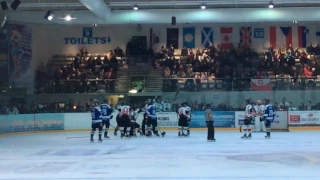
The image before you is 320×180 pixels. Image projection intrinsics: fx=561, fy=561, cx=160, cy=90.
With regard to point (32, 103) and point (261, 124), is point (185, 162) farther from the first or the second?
point (32, 103)

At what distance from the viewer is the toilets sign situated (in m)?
32.0

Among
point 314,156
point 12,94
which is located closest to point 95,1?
point 12,94

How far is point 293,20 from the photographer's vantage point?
2711 centimetres

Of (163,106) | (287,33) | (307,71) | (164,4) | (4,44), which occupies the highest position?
(164,4)

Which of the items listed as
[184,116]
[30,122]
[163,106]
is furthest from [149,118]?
[30,122]

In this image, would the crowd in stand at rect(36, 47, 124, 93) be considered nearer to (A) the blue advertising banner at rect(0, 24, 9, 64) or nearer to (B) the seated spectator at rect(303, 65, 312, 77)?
(A) the blue advertising banner at rect(0, 24, 9, 64)

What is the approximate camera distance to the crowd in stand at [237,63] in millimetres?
29500

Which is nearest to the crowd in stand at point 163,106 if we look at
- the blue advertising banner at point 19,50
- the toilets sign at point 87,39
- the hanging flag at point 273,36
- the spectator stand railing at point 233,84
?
the spectator stand railing at point 233,84

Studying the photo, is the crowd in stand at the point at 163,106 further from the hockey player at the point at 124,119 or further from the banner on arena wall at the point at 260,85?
the hockey player at the point at 124,119

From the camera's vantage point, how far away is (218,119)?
25.3m

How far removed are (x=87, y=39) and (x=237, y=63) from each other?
868 cm

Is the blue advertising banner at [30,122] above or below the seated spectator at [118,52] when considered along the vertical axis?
below

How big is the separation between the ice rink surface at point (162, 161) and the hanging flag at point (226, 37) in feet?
51.5

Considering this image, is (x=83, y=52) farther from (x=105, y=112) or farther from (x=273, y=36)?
(x=105, y=112)
